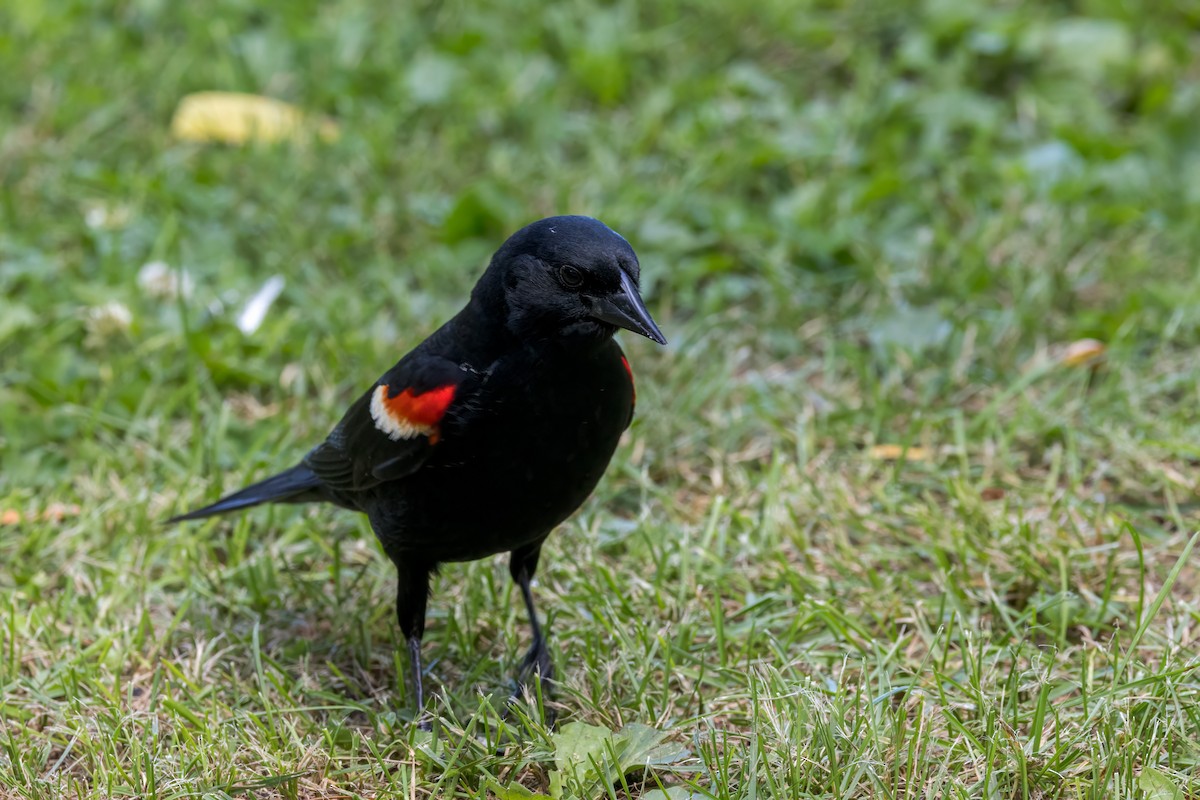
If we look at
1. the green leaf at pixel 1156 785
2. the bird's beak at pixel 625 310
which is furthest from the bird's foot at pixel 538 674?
the green leaf at pixel 1156 785

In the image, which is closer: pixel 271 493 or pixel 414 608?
pixel 414 608

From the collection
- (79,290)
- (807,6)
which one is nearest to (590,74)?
(807,6)

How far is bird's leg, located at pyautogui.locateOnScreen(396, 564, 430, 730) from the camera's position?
10.8 feet

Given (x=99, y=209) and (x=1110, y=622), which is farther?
(x=99, y=209)

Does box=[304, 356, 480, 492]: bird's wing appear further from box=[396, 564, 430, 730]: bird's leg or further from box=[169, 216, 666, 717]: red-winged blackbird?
box=[396, 564, 430, 730]: bird's leg

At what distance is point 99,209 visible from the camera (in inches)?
217

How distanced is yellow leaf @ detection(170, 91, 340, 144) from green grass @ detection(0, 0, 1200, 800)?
5.3 inches

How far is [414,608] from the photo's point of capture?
3.32 metres

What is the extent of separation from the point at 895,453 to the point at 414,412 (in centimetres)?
183

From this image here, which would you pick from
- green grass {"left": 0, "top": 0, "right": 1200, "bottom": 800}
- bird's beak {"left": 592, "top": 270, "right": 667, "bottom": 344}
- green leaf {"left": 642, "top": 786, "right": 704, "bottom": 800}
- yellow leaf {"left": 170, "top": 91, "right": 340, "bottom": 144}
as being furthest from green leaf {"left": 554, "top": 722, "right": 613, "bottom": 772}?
yellow leaf {"left": 170, "top": 91, "right": 340, "bottom": 144}

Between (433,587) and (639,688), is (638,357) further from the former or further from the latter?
(639,688)

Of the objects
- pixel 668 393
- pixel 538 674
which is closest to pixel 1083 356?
pixel 668 393

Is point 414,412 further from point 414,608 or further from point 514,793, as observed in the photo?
point 514,793

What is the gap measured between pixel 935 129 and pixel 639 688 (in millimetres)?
3706
